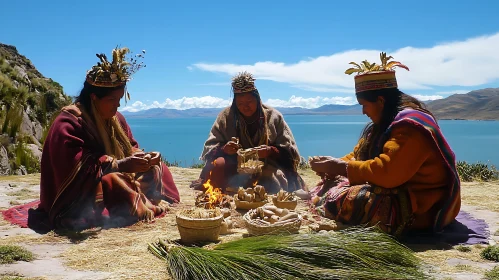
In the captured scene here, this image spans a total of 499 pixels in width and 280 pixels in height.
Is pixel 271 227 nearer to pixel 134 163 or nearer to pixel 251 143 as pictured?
pixel 134 163

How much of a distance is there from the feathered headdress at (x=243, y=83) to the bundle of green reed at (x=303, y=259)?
3.59 meters

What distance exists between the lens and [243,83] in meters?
6.78

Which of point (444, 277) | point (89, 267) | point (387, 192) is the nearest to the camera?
point (444, 277)

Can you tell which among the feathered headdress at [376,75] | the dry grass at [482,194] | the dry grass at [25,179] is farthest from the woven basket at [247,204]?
the dry grass at [25,179]

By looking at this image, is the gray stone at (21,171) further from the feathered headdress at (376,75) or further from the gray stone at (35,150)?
the feathered headdress at (376,75)

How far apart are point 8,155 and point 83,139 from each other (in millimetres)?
8249

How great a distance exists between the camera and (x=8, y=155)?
1203 cm

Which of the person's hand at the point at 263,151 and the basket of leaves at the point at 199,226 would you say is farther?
the person's hand at the point at 263,151

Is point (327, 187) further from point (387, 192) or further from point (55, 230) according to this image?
point (55, 230)

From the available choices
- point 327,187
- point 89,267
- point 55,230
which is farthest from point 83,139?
point 327,187

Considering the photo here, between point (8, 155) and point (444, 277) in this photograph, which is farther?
point (8, 155)

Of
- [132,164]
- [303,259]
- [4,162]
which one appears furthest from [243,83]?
[4,162]

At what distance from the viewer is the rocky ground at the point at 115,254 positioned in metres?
3.52

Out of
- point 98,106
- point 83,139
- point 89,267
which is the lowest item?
point 89,267
